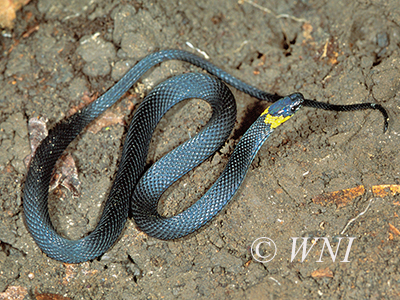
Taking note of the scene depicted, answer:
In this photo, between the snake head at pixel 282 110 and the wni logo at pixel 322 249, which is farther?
the snake head at pixel 282 110

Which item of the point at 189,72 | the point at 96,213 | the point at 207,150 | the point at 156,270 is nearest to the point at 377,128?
the point at 207,150

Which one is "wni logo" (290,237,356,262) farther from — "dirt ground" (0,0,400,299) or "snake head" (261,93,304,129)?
"snake head" (261,93,304,129)

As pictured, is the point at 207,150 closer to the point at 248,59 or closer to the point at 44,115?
the point at 248,59

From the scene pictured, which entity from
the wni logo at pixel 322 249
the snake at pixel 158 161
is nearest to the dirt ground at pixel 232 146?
the wni logo at pixel 322 249

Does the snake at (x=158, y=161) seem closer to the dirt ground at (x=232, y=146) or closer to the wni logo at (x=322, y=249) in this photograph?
the dirt ground at (x=232, y=146)

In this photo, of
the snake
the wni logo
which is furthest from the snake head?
the wni logo

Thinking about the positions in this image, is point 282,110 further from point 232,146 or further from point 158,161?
point 158,161

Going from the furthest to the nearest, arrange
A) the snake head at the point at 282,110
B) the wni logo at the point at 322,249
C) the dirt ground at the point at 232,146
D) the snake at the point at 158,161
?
the snake head at the point at 282,110, the snake at the point at 158,161, the dirt ground at the point at 232,146, the wni logo at the point at 322,249
